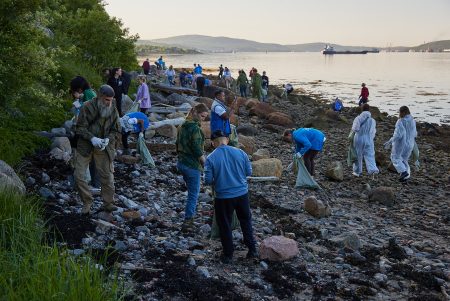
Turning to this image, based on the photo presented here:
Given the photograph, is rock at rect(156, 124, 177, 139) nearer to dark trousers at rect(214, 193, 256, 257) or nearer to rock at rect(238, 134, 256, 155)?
rock at rect(238, 134, 256, 155)

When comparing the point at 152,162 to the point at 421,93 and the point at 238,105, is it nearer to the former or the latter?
the point at 238,105

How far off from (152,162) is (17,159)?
10.3 feet

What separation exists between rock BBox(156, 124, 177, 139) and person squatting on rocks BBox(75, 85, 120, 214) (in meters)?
6.94

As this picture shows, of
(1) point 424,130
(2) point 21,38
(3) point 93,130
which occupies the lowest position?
Answer: (1) point 424,130

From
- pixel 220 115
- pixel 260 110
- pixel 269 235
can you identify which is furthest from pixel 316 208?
pixel 260 110

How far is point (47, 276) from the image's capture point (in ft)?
13.1

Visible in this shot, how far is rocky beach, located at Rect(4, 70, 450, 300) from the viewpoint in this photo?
19.0 feet

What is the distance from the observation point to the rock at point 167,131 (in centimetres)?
1390

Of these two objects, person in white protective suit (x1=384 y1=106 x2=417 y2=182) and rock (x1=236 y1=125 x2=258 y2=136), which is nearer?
person in white protective suit (x1=384 y1=106 x2=417 y2=182)

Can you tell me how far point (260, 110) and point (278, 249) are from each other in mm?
19288

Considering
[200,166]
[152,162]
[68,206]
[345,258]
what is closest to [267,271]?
[345,258]

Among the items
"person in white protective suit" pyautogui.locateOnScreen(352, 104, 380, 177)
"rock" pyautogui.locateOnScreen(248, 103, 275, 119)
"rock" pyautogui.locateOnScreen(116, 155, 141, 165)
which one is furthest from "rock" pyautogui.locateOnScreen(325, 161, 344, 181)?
"rock" pyautogui.locateOnScreen(248, 103, 275, 119)

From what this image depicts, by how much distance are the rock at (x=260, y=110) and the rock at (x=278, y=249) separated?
18.3m

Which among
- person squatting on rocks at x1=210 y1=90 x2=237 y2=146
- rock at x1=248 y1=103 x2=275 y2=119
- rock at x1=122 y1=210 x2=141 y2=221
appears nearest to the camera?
rock at x1=122 y1=210 x2=141 y2=221
